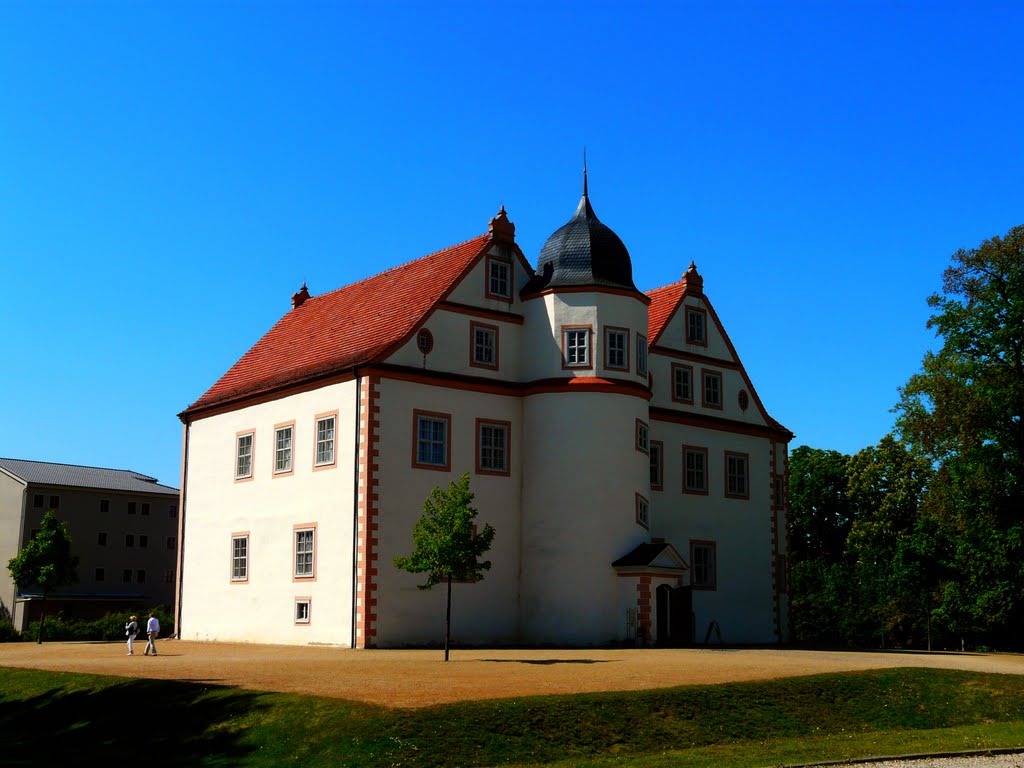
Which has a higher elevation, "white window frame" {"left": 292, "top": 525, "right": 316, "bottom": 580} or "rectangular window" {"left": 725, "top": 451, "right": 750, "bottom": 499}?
"rectangular window" {"left": 725, "top": 451, "right": 750, "bottom": 499}

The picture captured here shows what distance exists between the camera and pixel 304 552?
129 ft

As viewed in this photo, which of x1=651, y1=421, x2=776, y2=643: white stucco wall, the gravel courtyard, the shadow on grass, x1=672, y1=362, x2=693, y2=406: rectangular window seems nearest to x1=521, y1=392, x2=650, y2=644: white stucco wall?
the gravel courtyard

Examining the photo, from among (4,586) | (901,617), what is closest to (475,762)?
(901,617)

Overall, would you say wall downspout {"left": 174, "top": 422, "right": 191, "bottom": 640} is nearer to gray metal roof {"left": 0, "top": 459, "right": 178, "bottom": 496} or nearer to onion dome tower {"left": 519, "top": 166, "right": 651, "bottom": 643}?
onion dome tower {"left": 519, "top": 166, "right": 651, "bottom": 643}

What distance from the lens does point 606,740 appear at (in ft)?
66.2

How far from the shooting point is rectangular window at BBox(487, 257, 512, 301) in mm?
41250

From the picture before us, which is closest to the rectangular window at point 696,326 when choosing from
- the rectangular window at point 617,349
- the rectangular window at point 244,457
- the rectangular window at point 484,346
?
the rectangular window at point 617,349

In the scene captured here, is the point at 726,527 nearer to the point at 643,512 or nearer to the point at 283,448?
the point at 643,512

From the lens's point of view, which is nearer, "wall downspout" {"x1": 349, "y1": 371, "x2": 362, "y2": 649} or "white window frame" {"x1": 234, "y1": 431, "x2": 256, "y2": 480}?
"wall downspout" {"x1": 349, "y1": 371, "x2": 362, "y2": 649}

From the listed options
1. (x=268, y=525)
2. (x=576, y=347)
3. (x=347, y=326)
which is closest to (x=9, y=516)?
(x=268, y=525)

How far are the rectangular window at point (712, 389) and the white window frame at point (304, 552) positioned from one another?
16.7 m

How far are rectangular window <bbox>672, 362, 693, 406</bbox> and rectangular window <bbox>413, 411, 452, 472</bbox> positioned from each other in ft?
36.4

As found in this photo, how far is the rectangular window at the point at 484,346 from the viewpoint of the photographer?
40469 mm

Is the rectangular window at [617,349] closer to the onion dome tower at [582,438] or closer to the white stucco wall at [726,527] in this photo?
the onion dome tower at [582,438]
